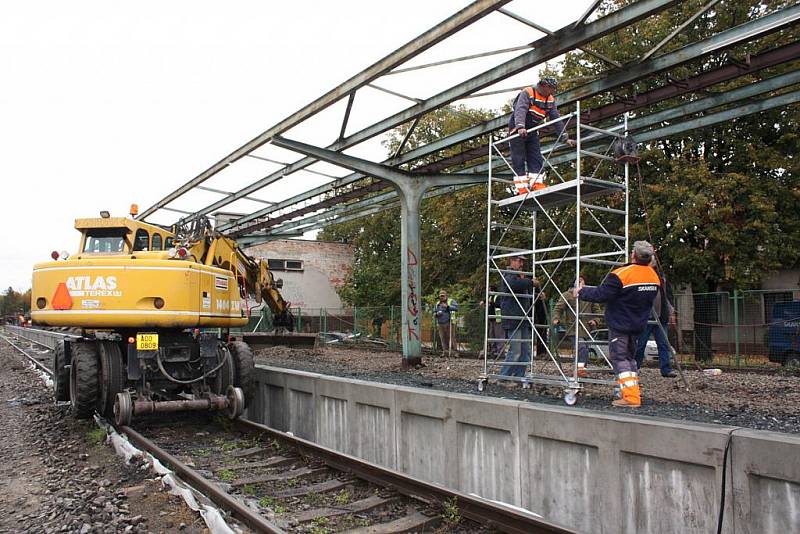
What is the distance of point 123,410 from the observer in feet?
28.8

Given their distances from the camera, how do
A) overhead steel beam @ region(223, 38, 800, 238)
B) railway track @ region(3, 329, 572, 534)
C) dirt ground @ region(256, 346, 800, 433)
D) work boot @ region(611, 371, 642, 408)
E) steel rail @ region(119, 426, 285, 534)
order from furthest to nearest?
1. overhead steel beam @ region(223, 38, 800, 238)
2. dirt ground @ region(256, 346, 800, 433)
3. work boot @ region(611, 371, 642, 408)
4. railway track @ region(3, 329, 572, 534)
5. steel rail @ region(119, 426, 285, 534)

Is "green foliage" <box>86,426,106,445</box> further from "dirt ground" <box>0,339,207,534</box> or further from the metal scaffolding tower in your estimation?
the metal scaffolding tower

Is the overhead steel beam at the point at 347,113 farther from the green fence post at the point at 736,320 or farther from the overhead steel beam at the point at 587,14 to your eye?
the green fence post at the point at 736,320

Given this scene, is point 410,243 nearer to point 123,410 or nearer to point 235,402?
point 235,402

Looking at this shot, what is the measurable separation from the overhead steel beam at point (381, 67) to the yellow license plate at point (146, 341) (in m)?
5.01

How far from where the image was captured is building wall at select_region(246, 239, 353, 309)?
4566cm

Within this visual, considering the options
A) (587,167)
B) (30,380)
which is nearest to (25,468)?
(30,380)

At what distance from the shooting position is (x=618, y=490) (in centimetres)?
504

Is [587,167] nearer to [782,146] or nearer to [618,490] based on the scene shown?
[782,146]

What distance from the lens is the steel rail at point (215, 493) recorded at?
519 centimetres

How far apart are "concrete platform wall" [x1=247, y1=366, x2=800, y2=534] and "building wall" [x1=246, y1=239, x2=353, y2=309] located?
38.1m

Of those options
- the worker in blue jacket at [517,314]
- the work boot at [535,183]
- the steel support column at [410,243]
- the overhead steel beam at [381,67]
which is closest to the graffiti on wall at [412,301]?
the steel support column at [410,243]

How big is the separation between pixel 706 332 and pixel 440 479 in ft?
39.3

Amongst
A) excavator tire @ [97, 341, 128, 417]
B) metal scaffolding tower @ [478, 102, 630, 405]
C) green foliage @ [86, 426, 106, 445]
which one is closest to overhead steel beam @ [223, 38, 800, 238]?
metal scaffolding tower @ [478, 102, 630, 405]
